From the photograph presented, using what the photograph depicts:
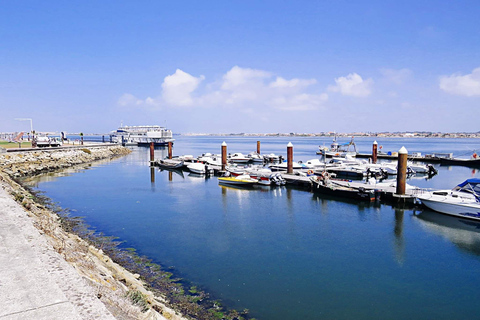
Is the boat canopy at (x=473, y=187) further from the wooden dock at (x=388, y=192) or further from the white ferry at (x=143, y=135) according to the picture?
the white ferry at (x=143, y=135)

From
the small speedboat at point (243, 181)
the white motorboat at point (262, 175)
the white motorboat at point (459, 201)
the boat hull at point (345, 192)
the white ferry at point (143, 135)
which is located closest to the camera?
the white motorboat at point (459, 201)

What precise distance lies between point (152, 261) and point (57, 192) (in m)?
21.2

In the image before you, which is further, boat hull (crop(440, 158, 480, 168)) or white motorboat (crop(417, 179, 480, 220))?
boat hull (crop(440, 158, 480, 168))

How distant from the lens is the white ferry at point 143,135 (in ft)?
381

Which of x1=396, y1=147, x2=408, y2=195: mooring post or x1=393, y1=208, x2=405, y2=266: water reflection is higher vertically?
x1=396, y1=147, x2=408, y2=195: mooring post

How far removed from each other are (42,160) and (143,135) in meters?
79.7

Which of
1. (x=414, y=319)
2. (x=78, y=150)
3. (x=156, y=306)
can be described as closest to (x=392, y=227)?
(x=414, y=319)

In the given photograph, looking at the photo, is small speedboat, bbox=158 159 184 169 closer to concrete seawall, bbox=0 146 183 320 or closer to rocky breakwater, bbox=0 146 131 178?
rocky breakwater, bbox=0 146 131 178

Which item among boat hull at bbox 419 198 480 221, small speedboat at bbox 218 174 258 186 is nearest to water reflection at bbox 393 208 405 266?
boat hull at bbox 419 198 480 221

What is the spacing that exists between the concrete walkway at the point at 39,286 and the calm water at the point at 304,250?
17.3 feet

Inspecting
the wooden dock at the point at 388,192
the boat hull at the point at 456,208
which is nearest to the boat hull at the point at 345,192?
the wooden dock at the point at 388,192

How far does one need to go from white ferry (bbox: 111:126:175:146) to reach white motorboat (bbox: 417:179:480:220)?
97.5m

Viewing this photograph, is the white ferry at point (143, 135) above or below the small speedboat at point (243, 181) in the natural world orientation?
above

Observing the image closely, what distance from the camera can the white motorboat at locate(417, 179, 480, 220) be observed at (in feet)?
69.3
